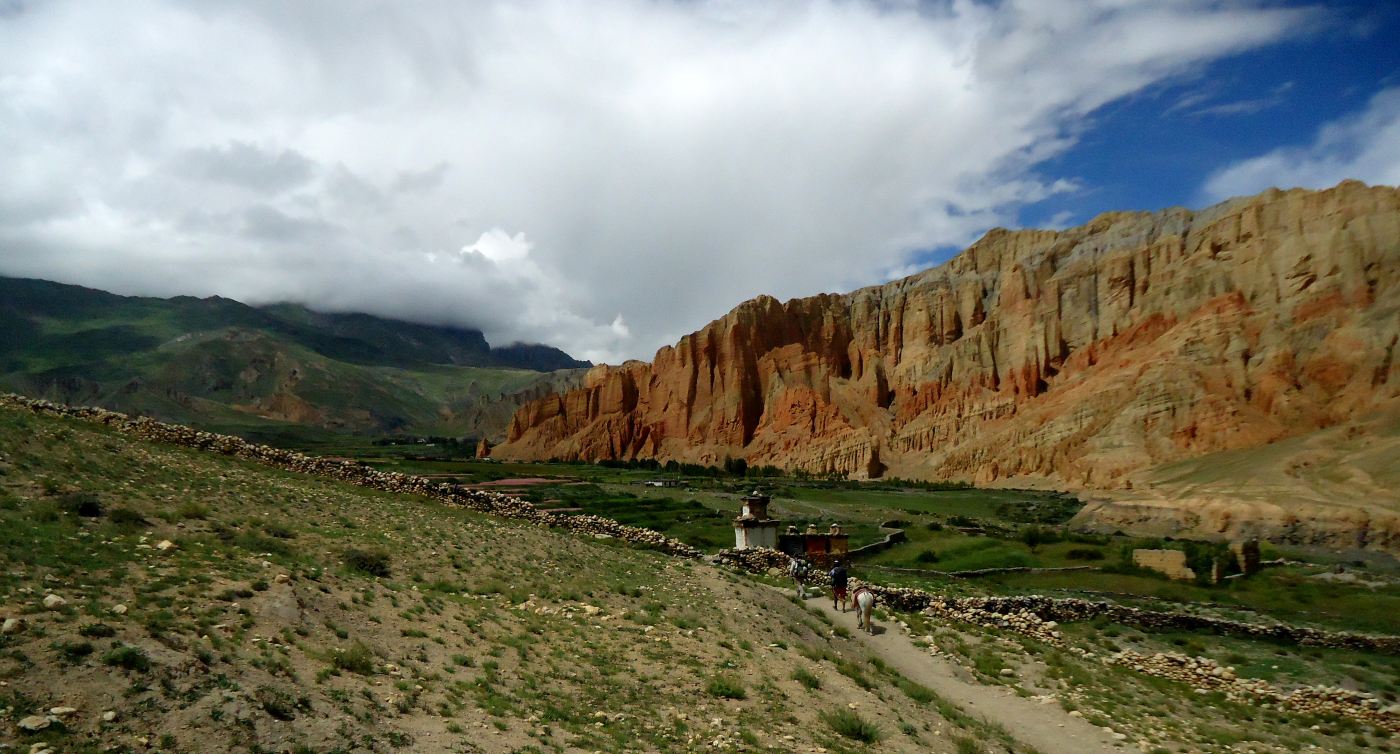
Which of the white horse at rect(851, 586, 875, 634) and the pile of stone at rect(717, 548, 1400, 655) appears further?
the pile of stone at rect(717, 548, 1400, 655)

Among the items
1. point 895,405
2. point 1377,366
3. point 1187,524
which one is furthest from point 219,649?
point 895,405

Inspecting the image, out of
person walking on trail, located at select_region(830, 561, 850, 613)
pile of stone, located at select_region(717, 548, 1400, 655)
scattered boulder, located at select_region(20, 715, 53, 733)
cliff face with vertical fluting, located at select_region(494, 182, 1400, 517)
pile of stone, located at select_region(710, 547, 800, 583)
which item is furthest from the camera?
cliff face with vertical fluting, located at select_region(494, 182, 1400, 517)

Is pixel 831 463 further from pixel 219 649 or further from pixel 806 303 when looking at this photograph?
pixel 219 649

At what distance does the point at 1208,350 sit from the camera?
3656 inches

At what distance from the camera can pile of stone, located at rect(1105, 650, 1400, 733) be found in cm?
1947

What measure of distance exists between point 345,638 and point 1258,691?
900 inches

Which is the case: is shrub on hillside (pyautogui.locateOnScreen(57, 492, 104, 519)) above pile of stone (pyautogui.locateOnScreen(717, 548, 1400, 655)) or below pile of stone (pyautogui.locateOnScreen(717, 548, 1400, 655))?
above

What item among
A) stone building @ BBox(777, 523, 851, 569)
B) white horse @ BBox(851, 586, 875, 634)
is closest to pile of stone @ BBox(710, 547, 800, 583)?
stone building @ BBox(777, 523, 851, 569)

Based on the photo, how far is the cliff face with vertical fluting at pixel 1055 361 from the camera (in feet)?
282

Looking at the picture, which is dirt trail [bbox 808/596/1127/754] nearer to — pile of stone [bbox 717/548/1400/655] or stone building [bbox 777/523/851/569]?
pile of stone [bbox 717/548/1400/655]

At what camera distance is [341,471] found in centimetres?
2764

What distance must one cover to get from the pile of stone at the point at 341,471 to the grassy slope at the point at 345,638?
4.93m

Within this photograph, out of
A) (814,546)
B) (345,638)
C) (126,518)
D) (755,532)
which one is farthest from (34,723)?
(814,546)

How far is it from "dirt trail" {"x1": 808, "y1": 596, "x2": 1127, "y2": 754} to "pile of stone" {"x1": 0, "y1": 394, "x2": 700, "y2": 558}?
9.59 m
